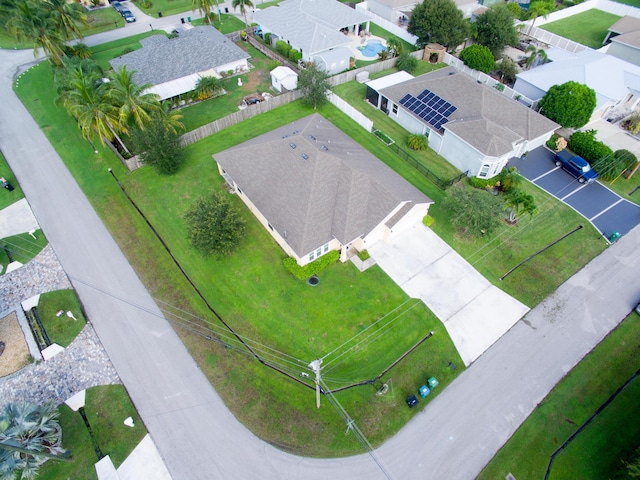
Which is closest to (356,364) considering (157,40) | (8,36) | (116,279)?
(116,279)

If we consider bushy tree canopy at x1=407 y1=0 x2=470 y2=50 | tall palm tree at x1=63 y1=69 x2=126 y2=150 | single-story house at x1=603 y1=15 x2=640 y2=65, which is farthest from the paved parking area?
tall palm tree at x1=63 y1=69 x2=126 y2=150

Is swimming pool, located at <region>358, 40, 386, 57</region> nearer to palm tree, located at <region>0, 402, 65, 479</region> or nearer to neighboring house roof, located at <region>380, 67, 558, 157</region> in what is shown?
neighboring house roof, located at <region>380, 67, 558, 157</region>

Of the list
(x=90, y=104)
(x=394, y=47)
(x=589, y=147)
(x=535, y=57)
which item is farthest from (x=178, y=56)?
(x=535, y=57)

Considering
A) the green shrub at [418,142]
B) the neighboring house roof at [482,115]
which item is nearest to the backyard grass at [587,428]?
the neighboring house roof at [482,115]

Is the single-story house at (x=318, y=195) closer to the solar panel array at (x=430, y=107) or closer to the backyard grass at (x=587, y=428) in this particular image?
the solar panel array at (x=430, y=107)

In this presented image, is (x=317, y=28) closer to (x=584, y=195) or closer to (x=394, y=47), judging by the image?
(x=394, y=47)
